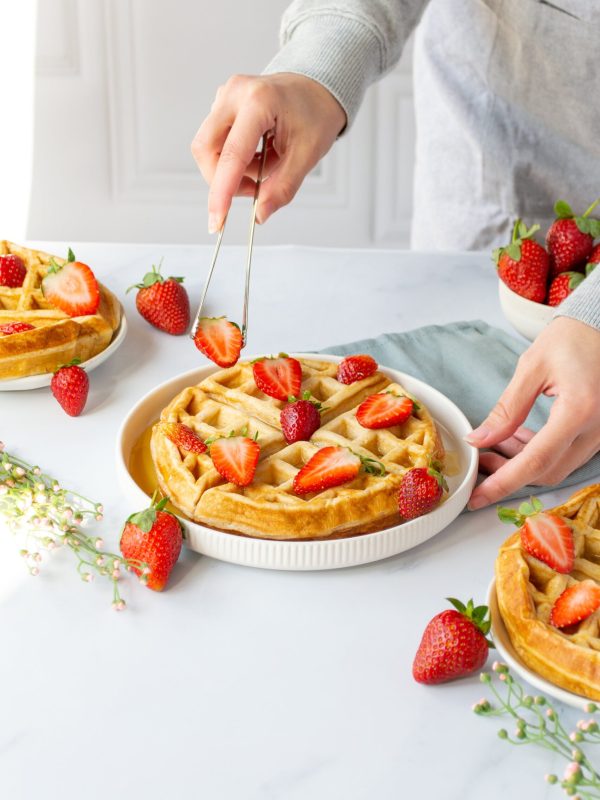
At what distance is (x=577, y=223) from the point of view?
6.35 ft

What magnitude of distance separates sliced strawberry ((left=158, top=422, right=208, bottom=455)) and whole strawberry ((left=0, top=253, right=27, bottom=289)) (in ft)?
2.09

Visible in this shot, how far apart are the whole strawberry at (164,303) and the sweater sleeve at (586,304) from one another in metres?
0.84

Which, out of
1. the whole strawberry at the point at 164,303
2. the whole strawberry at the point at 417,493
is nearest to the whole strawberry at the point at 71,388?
the whole strawberry at the point at 164,303

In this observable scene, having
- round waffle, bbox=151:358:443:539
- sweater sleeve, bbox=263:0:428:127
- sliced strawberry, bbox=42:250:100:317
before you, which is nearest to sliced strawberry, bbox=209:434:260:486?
round waffle, bbox=151:358:443:539

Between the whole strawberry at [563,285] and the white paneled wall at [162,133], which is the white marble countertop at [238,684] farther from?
the white paneled wall at [162,133]

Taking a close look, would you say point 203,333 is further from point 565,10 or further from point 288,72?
point 565,10

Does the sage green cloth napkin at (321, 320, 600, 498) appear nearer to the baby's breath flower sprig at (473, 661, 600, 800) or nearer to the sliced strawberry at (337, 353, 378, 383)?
the sliced strawberry at (337, 353, 378, 383)

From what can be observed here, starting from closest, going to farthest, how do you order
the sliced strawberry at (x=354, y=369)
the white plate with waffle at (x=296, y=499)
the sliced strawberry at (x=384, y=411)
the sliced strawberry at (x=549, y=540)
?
1. the sliced strawberry at (x=549, y=540)
2. the white plate with waffle at (x=296, y=499)
3. the sliced strawberry at (x=384, y=411)
4. the sliced strawberry at (x=354, y=369)

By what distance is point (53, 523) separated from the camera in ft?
4.91

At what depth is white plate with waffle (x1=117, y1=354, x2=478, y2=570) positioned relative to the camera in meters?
1.41

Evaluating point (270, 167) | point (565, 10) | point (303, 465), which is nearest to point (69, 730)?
point (303, 465)

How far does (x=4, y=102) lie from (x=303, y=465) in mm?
3066

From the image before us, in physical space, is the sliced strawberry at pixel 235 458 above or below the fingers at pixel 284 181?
below

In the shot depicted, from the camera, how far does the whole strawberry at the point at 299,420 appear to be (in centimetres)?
162
